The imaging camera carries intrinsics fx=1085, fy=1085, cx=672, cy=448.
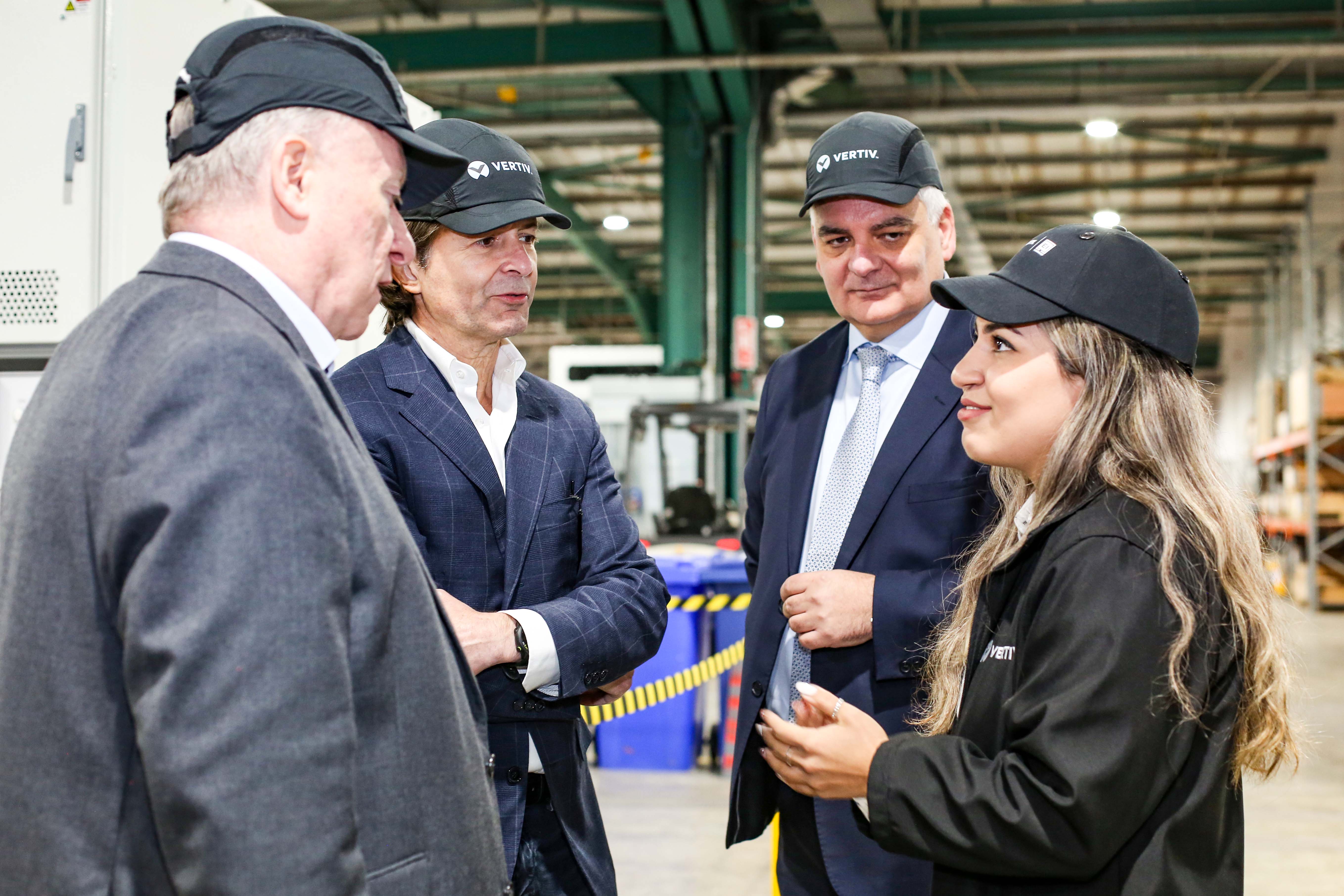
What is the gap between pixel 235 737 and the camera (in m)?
0.94

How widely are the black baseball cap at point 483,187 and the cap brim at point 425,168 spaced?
0.40m

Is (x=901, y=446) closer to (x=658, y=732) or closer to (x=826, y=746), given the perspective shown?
(x=826, y=746)

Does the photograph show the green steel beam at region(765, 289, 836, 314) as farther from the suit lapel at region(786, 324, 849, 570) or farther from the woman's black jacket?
the woman's black jacket

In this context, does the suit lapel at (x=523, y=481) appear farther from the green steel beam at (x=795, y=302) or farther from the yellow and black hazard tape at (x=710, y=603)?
the green steel beam at (x=795, y=302)

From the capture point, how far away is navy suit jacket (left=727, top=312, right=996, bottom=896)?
1.94m

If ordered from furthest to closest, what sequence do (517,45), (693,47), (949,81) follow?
1. (949,81)
2. (517,45)
3. (693,47)

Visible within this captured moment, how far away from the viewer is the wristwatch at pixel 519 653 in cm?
173

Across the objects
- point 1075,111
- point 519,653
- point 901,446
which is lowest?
point 519,653

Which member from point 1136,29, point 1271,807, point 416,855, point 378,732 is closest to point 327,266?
point 378,732

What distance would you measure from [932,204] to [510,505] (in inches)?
43.0

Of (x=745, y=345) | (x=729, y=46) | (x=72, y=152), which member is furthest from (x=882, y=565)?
(x=729, y=46)

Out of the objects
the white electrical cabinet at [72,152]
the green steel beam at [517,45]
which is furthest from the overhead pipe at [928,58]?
the white electrical cabinet at [72,152]

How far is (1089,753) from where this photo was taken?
128cm

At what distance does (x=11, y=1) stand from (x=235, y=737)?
2208 millimetres
